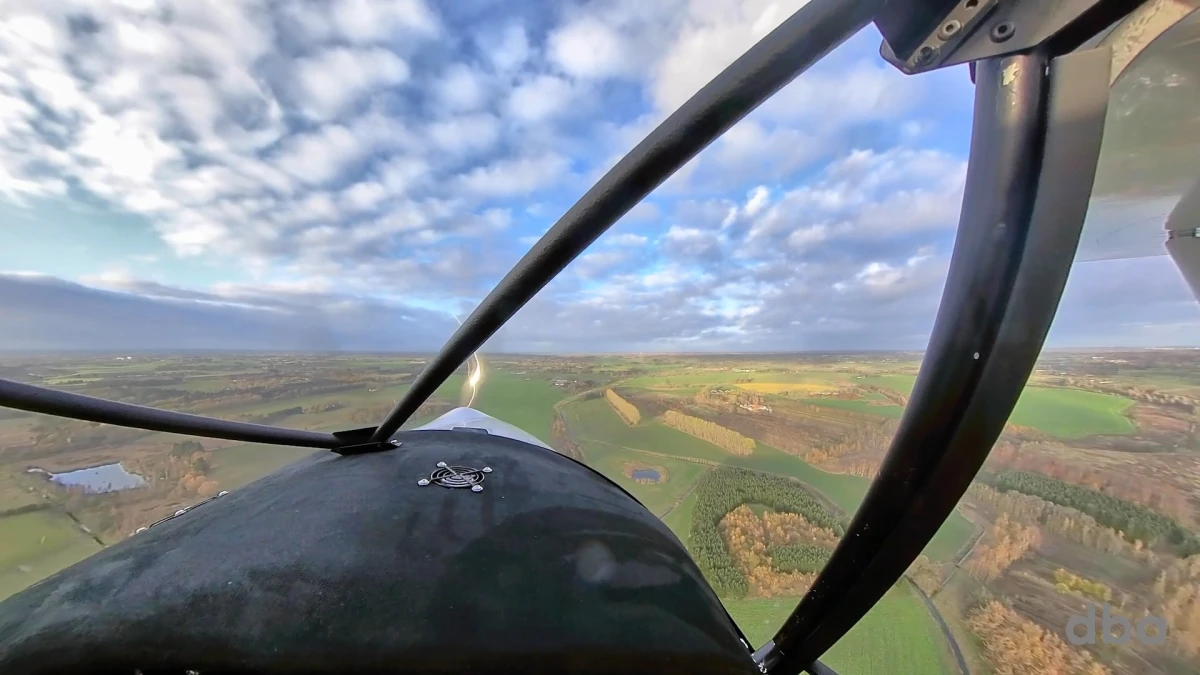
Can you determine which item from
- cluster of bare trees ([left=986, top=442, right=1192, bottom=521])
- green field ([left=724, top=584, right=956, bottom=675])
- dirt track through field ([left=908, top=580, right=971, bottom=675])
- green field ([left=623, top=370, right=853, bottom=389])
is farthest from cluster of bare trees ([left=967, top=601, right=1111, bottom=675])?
green field ([left=623, top=370, right=853, bottom=389])

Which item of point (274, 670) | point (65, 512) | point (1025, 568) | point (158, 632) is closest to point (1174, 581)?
point (1025, 568)

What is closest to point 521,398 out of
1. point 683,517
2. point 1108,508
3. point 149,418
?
point 683,517

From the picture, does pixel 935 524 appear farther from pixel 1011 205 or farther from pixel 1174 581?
pixel 1174 581

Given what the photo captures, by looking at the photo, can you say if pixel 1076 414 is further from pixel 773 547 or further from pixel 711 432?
pixel 711 432

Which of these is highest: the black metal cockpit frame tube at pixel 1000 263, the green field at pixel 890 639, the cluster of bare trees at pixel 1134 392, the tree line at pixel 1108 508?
the black metal cockpit frame tube at pixel 1000 263

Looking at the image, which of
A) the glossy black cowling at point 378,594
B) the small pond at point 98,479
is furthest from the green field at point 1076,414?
the small pond at point 98,479

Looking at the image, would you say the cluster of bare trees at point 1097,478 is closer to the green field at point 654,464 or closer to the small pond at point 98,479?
the green field at point 654,464

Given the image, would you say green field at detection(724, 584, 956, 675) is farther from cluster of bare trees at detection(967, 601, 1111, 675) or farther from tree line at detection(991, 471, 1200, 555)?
tree line at detection(991, 471, 1200, 555)

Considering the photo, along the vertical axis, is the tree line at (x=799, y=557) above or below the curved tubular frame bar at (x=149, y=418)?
below
